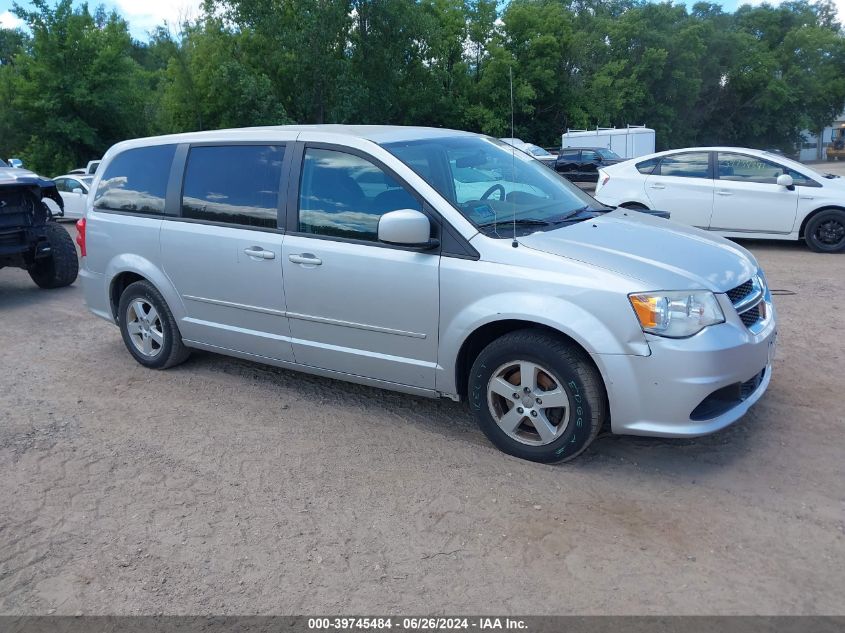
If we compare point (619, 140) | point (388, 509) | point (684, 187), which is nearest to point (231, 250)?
point (388, 509)

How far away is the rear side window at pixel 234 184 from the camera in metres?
5.01

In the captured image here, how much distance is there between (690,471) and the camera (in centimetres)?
405

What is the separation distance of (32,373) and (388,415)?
3160 millimetres

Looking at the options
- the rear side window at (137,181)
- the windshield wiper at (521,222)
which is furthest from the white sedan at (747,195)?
the rear side window at (137,181)

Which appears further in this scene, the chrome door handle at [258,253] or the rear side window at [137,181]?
the rear side window at [137,181]

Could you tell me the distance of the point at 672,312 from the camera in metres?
3.78

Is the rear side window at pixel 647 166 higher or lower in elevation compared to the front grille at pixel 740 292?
higher

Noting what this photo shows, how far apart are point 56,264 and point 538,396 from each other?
7.57m

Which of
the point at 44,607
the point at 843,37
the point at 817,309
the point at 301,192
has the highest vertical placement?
the point at 843,37

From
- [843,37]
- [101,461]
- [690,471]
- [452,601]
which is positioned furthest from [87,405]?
[843,37]

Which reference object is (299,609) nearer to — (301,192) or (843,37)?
(301,192)

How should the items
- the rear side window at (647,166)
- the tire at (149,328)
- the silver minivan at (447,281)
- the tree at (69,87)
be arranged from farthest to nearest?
the tree at (69,87)
the rear side window at (647,166)
the tire at (149,328)
the silver minivan at (447,281)

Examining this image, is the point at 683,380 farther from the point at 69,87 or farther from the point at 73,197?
the point at 69,87

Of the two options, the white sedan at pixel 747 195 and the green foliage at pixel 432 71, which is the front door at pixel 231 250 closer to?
the white sedan at pixel 747 195
